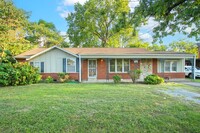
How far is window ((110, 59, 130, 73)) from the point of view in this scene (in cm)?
1794

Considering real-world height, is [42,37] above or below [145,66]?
above

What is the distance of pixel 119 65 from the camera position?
18.0m

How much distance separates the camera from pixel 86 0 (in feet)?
109

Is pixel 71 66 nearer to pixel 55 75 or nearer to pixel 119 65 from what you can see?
pixel 55 75

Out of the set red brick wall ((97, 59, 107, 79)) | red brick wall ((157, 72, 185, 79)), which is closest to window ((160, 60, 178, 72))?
red brick wall ((157, 72, 185, 79))

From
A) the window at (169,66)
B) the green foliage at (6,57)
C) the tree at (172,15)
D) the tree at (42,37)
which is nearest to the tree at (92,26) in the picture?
the tree at (42,37)

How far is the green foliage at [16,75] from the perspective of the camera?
42.3 ft

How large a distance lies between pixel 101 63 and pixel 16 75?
8.20 metres

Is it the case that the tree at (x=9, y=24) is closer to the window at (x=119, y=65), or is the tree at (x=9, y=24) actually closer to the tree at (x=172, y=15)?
the window at (x=119, y=65)

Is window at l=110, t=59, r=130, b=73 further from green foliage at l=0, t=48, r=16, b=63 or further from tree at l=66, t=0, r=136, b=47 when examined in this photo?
tree at l=66, t=0, r=136, b=47

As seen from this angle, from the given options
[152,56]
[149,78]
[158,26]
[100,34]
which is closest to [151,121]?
[158,26]

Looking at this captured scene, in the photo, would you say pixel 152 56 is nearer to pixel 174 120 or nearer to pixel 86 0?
pixel 174 120

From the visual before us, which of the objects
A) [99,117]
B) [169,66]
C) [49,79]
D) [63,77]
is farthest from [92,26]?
[99,117]

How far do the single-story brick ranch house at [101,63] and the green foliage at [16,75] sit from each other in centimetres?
268
